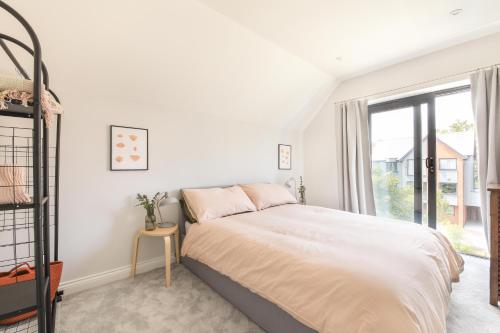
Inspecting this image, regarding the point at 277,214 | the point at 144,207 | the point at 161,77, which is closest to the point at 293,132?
the point at 277,214

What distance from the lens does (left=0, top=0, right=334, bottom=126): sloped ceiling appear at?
169 cm

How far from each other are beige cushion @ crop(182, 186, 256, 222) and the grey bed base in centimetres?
50

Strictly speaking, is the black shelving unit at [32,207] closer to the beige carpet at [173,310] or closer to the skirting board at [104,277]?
the skirting board at [104,277]

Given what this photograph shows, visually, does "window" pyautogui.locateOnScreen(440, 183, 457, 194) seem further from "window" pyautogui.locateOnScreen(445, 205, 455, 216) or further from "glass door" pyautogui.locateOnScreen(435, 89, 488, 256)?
"window" pyautogui.locateOnScreen(445, 205, 455, 216)

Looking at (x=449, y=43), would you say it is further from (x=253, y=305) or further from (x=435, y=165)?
(x=253, y=305)

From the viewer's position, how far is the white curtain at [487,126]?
2289 millimetres

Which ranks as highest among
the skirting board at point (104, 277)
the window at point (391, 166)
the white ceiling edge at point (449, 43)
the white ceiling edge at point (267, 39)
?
the white ceiling edge at point (449, 43)

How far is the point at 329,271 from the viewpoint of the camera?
1.18 metres

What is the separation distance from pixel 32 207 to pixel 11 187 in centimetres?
16

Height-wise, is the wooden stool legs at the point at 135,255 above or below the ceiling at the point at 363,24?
below

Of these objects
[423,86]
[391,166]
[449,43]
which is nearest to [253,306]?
[391,166]

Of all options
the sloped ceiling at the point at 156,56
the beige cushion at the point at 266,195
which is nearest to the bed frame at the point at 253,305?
the beige cushion at the point at 266,195

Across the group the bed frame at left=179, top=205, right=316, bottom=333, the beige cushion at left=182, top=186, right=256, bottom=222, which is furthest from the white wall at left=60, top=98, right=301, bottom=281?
the bed frame at left=179, top=205, right=316, bottom=333

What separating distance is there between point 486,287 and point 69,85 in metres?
4.18
